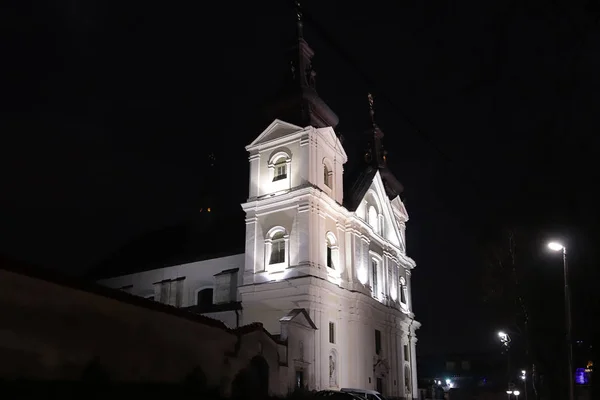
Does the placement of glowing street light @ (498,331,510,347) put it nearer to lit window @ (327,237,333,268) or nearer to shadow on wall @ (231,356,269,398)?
lit window @ (327,237,333,268)

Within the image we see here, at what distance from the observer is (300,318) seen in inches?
1141

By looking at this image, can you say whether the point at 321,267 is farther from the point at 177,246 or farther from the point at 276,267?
the point at 177,246

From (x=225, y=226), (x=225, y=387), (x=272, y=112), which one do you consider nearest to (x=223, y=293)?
(x=225, y=226)

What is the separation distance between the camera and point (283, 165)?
115 feet

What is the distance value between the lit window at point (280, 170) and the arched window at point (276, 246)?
121 inches

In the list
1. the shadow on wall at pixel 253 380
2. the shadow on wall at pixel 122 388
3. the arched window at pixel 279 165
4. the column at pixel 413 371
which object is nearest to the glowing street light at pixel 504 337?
the column at pixel 413 371

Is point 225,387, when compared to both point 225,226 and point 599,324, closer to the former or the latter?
point 599,324

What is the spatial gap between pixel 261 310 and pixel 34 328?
1894cm

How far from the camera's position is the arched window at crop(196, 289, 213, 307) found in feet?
124

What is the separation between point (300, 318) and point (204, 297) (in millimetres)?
10758

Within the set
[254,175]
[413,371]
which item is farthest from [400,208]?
[254,175]

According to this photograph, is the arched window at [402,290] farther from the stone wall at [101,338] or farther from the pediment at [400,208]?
the stone wall at [101,338]

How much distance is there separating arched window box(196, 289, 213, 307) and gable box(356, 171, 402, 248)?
10674 millimetres

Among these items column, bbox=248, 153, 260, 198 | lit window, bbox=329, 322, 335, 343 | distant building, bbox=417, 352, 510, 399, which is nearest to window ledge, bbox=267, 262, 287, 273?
lit window, bbox=329, 322, 335, 343
